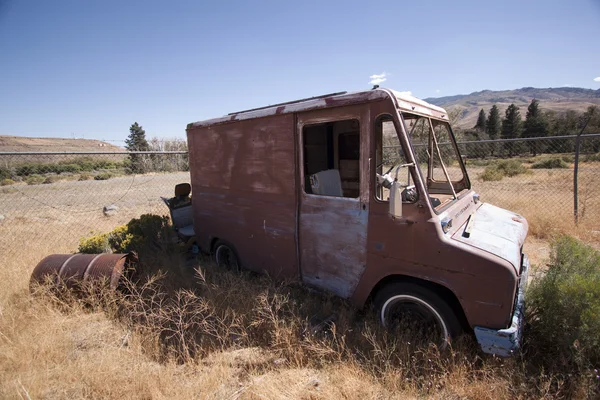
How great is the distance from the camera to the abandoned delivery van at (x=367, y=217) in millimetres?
2473

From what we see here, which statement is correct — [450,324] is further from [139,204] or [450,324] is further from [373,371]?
[139,204]

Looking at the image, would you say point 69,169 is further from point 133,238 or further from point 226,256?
point 226,256

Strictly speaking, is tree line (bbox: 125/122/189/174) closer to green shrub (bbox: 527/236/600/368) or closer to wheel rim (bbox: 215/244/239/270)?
wheel rim (bbox: 215/244/239/270)

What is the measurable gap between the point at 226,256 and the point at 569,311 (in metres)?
4.43

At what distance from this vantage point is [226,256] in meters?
5.10

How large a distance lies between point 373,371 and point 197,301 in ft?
7.95

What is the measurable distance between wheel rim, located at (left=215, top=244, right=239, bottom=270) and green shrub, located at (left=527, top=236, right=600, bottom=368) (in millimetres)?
3952

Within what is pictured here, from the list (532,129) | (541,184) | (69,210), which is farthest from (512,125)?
(69,210)

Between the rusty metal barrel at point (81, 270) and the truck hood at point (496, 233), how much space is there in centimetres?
429

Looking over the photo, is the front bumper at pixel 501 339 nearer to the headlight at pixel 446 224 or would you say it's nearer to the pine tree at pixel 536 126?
the headlight at pixel 446 224

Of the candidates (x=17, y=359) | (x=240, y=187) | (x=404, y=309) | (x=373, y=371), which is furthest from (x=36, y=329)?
(x=404, y=309)

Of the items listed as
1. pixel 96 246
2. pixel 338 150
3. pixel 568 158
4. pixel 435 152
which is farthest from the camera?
pixel 568 158

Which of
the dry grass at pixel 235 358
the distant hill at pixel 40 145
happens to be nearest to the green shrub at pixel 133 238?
the dry grass at pixel 235 358

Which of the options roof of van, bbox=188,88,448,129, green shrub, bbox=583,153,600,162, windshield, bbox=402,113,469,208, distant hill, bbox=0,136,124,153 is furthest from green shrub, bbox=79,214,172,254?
distant hill, bbox=0,136,124,153
